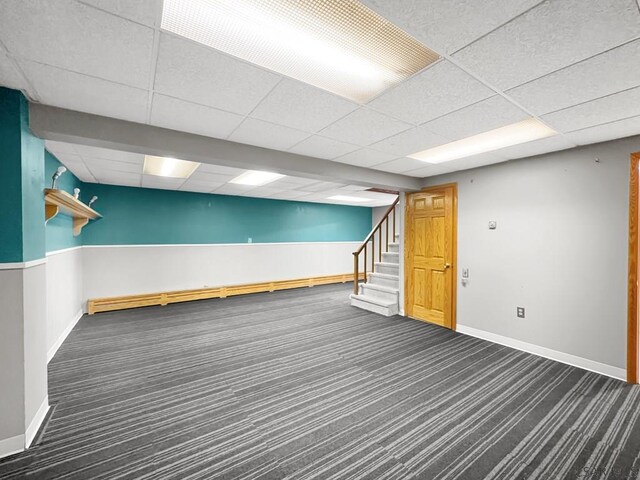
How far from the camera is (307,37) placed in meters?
1.47

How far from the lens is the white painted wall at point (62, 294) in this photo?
3332 millimetres

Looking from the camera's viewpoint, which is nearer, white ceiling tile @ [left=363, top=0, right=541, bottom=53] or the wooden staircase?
white ceiling tile @ [left=363, top=0, right=541, bottom=53]

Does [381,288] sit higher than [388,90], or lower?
lower

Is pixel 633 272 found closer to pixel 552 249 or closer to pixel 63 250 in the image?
pixel 552 249

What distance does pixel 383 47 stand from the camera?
152 cm

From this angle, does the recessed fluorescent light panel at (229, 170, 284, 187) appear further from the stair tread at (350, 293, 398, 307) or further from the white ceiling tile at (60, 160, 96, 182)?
the stair tread at (350, 293, 398, 307)

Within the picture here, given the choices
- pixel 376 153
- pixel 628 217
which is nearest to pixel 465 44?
pixel 376 153

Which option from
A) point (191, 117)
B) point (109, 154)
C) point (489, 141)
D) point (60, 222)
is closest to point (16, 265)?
point (191, 117)

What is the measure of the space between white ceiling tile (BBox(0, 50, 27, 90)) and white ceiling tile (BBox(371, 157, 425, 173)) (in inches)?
133

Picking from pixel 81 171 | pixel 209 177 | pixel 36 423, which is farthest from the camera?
pixel 209 177

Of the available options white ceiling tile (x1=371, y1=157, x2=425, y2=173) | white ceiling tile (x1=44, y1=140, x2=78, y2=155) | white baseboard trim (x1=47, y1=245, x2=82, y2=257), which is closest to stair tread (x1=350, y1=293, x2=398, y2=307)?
white ceiling tile (x1=371, y1=157, x2=425, y2=173)

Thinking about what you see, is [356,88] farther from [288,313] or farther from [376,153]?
[288,313]

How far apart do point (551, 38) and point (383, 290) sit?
453 cm

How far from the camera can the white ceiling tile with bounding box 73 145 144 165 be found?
320 cm
